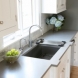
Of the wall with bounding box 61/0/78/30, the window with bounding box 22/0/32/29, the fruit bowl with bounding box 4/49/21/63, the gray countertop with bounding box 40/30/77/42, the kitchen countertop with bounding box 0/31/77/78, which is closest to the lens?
the kitchen countertop with bounding box 0/31/77/78

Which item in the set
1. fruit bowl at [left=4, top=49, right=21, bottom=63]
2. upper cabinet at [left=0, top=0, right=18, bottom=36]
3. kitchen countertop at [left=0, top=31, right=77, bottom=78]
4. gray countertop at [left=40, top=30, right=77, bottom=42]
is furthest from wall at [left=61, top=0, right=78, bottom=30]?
upper cabinet at [left=0, top=0, right=18, bottom=36]

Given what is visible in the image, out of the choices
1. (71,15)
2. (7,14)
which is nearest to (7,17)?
(7,14)

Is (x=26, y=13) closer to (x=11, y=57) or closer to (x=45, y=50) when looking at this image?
(x=45, y=50)

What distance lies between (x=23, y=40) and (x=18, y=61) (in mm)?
674

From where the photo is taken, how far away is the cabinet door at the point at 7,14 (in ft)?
4.68

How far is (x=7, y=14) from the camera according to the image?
1504 millimetres

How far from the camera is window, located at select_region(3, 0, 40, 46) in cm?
261

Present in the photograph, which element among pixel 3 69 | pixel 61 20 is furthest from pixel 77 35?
pixel 3 69

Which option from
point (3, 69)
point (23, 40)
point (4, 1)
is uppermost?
point (4, 1)

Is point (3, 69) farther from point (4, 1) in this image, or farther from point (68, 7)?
point (68, 7)

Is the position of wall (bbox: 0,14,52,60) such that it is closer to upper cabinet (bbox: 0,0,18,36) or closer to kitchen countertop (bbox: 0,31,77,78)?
kitchen countertop (bbox: 0,31,77,78)

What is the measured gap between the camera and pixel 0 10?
1396mm

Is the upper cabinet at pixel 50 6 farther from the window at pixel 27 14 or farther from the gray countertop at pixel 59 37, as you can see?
the gray countertop at pixel 59 37

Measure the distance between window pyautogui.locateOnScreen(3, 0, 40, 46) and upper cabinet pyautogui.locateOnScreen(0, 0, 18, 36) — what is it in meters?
0.81
